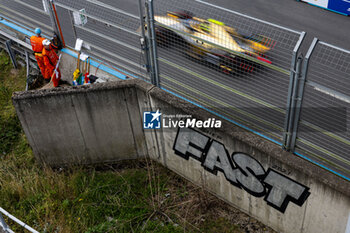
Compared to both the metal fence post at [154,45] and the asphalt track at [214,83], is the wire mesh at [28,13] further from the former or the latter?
the metal fence post at [154,45]

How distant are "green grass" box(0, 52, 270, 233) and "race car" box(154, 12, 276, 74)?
269 cm

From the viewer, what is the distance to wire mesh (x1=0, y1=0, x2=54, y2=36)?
36.2 ft

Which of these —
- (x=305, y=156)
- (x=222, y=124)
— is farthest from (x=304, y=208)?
(x=222, y=124)

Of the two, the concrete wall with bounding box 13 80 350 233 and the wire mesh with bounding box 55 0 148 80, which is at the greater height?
the wire mesh with bounding box 55 0 148 80

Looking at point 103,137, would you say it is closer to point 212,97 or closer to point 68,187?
point 68,187

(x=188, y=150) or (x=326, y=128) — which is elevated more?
(x=326, y=128)

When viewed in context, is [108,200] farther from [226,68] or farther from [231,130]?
[226,68]

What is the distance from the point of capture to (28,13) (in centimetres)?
1156

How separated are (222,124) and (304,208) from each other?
6.62 feet

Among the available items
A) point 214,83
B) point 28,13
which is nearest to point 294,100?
point 214,83

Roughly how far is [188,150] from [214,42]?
7.60 feet

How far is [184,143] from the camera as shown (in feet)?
29.2

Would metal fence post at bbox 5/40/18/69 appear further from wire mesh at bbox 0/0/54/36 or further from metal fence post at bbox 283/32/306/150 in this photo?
metal fence post at bbox 283/32/306/150
